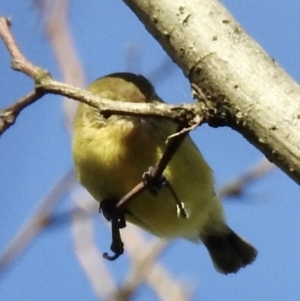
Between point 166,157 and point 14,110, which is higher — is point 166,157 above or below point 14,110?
below

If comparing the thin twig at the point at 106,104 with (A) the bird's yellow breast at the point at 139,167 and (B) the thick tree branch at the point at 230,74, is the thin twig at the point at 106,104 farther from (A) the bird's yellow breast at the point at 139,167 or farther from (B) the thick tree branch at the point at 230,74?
(A) the bird's yellow breast at the point at 139,167

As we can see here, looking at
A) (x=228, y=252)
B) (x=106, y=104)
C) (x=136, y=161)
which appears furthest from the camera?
(x=228, y=252)

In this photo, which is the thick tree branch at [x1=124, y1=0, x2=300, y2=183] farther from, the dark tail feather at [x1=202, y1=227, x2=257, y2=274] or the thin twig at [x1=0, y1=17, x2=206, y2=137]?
the dark tail feather at [x1=202, y1=227, x2=257, y2=274]

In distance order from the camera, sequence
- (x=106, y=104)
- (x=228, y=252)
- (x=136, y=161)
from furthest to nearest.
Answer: (x=228, y=252) → (x=136, y=161) → (x=106, y=104)

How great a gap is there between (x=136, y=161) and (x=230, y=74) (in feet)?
3.04

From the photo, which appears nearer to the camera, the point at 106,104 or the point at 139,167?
the point at 106,104

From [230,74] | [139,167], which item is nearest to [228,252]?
[139,167]

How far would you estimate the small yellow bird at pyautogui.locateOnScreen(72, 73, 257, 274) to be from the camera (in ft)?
6.37

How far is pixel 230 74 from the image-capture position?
103 cm

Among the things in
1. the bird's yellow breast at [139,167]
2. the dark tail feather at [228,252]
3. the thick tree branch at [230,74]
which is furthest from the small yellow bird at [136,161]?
the thick tree branch at [230,74]

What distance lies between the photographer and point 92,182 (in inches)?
80.0

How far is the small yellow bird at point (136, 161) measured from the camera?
76.4 inches

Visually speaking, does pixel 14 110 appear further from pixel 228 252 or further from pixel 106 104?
pixel 228 252

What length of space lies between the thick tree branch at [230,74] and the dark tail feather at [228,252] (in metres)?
1.85
